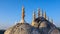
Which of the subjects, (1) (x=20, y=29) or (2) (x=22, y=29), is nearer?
(1) (x=20, y=29)

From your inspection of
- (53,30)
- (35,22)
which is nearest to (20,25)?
(53,30)

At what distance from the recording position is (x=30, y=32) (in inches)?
1072

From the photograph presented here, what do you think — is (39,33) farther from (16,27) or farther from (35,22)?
(35,22)

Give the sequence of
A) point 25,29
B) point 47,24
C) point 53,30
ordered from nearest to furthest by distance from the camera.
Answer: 1. point 25,29
2. point 53,30
3. point 47,24

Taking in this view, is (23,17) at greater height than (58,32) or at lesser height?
greater

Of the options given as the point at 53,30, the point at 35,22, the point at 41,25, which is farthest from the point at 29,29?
the point at 35,22

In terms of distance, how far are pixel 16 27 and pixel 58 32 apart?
6557 mm

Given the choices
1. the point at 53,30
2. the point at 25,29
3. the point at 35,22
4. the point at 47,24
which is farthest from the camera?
the point at 35,22

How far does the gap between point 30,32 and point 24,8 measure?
10.0ft

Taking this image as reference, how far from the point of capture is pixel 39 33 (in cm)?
2842

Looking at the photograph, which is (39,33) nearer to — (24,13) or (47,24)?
(24,13)

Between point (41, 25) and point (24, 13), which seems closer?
point (24, 13)

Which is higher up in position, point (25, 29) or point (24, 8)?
point (24, 8)

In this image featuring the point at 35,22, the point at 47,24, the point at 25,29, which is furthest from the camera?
the point at 35,22
